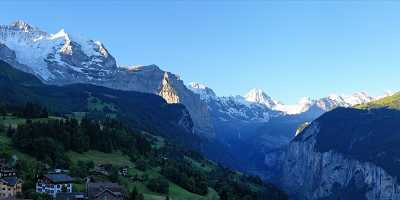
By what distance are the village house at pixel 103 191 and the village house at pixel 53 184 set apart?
5.50m

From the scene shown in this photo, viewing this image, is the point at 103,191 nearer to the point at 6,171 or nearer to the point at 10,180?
the point at 10,180

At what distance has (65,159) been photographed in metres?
173

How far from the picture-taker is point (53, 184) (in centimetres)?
14225

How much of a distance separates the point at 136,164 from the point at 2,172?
60.3 metres

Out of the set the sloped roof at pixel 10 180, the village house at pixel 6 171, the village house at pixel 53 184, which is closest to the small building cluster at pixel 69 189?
the village house at pixel 53 184

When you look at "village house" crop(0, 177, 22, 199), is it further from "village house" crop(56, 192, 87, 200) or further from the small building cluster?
"village house" crop(56, 192, 87, 200)

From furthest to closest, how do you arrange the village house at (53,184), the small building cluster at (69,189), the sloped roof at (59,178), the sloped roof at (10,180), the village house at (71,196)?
1. the sloped roof at (59,178)
2. the village house at (53,184)
3. the small building cluster at (69,189)
4. the village house at (71,196)
5. the sloped roof at (10,180)

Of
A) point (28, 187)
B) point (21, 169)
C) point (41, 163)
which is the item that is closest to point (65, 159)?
point (41, 163)

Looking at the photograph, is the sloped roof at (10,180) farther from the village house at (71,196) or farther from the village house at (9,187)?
the village house at (71,196)

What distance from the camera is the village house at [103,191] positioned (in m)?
140

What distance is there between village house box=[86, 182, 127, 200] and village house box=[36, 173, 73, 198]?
550 cm

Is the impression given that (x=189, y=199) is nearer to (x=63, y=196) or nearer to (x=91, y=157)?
(x=91, y=157)

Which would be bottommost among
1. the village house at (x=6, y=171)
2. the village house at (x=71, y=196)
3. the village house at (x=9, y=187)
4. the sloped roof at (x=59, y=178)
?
the village house at (x=71, y=196)

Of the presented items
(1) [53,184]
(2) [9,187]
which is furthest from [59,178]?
(2) [9,187]
